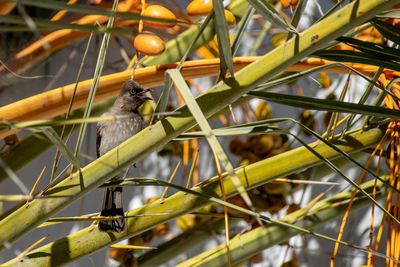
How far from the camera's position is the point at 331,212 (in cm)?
61

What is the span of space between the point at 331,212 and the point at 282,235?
0.08 meters

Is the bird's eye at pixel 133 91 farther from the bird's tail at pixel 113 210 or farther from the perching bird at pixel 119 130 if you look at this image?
the bird's tail at pixel 113 210

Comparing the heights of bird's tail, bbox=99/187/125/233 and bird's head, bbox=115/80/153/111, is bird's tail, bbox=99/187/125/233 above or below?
below

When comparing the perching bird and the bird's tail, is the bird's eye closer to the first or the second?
the perching bird

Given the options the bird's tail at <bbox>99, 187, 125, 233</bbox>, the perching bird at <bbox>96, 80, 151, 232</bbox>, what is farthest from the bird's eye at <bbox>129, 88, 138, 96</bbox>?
the bird's tail at <bbox>99, 187, 125, 233</bbox>

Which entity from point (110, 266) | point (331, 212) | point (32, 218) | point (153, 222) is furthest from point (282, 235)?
point (110, 266)

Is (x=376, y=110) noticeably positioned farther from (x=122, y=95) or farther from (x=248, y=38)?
(x=248, y=38)

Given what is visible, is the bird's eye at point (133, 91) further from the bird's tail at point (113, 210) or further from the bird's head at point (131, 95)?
the bird's tail at point (113, 210)


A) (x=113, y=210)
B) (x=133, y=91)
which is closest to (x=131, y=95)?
(x=133, y=91)

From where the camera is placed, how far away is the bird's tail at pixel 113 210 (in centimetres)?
46

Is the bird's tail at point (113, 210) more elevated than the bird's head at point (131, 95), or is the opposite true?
the bird's head at point (131, 95)

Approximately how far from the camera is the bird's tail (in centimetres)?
46

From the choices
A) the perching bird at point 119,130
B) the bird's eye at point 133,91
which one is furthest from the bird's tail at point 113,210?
the bird's eye at point 133,91

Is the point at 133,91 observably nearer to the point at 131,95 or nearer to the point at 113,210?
the point at 131,95
